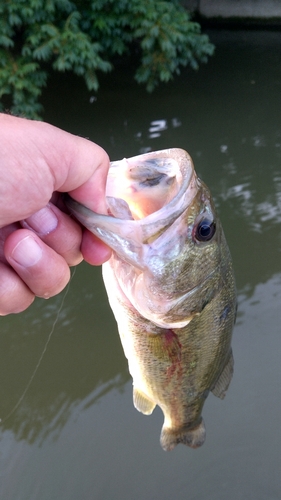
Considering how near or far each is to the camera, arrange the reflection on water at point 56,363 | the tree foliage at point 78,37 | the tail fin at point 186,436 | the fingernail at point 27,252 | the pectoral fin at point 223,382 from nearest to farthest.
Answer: the fingernail at point 27,252, the pectoral fin at point 223,382, the tail fin at point 186,436, the reflection on water at point 56,363, the tree foliage at point 78,37

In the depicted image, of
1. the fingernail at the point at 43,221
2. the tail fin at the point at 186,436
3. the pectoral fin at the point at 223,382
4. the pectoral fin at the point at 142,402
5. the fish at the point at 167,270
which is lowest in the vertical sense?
the tail fin at the point at 186,436

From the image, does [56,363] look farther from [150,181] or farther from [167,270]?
[150,181]

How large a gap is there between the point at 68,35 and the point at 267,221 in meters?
3.25

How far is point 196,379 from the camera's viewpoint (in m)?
1.79

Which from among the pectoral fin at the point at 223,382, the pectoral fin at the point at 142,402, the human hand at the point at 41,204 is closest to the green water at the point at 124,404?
the pectoral fin at the point at 142,402

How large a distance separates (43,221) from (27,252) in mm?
109

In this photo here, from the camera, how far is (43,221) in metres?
1.27

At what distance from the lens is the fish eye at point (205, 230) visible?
1370 mm

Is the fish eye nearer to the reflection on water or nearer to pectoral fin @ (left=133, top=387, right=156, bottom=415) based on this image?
pectoral fin @ (left=133, top=387, right=156, bottom=415)

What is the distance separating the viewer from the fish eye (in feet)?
4.49

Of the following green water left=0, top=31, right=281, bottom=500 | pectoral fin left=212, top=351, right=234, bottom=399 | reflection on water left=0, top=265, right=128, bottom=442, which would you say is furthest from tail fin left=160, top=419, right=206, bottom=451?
reflection on water left=0, top=265, right=128, bottom=442

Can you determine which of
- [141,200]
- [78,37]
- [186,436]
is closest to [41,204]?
[141,200]

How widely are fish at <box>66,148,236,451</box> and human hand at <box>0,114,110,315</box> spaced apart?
0.07 metres

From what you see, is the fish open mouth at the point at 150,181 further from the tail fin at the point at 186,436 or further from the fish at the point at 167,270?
the tail fin at the point at 186,436
